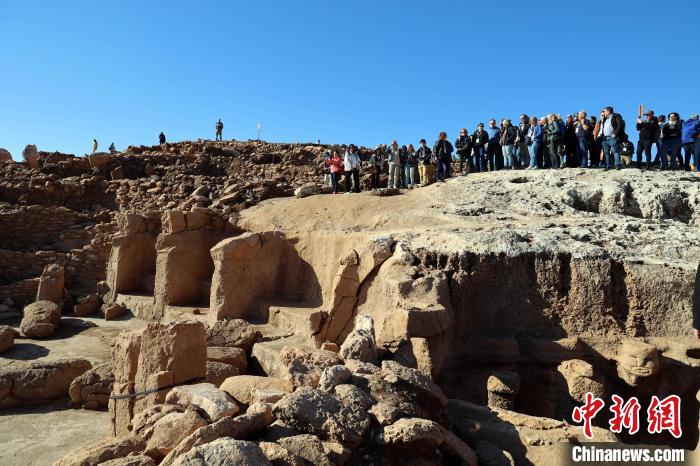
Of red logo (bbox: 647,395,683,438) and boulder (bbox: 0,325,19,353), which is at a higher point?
boulder (bbox: 0,325,19,353)

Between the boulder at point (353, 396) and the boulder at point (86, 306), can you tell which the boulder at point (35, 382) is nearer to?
the boulder at point (86, 306)

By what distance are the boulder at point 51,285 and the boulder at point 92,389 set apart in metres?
6.14

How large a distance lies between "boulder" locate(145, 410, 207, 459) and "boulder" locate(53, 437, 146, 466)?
0.12 metres

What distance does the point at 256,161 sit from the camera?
21.8 m

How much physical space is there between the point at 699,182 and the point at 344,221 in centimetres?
691

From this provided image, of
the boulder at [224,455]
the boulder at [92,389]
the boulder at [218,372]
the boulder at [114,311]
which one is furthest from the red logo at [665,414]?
the boulder at [114,311]

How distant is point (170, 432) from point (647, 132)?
11089mm

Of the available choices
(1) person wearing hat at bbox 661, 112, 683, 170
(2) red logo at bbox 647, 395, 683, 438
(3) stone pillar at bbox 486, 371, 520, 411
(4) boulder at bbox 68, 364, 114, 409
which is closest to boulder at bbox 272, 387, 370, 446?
(3) stone pillar at bbox 486, 371, 520, 411

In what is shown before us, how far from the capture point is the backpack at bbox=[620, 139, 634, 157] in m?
10.8

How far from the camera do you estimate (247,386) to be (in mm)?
4758

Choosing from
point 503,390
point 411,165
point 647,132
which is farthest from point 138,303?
point 647,132

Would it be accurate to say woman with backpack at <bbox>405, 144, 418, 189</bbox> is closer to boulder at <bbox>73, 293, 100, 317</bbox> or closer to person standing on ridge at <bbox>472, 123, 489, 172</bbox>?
person standing on ridge at <bbox>472, 123, 489, 172</bbox>

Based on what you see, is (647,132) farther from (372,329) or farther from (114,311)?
(114,311)

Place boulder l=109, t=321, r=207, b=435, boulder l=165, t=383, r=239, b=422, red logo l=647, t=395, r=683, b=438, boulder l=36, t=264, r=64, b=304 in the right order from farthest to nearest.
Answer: boulder l=36, t=264, r=64, b=304 → red logo l=647, t=395, r=683, b=438 → boulder l=109, t=321, r=207, b=435 → boulder l=165, t=383, r=239, b=422
